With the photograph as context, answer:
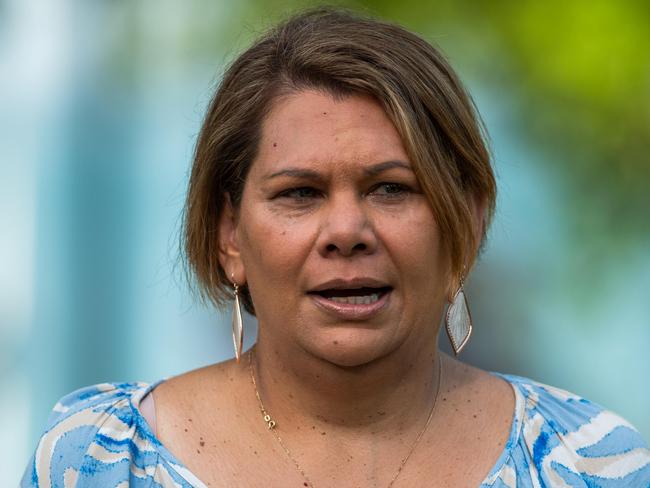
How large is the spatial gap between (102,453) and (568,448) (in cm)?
119

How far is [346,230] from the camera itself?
2.60 m

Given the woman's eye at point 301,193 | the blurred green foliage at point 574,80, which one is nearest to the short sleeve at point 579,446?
the woman's eye at point 301,193

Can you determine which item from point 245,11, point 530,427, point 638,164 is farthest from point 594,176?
point 530,427

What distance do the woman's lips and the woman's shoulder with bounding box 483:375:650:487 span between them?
54 centimetres

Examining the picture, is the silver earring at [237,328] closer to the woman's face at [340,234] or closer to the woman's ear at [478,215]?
the woman's face at [340,234]

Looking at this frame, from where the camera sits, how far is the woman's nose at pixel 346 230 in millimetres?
2600

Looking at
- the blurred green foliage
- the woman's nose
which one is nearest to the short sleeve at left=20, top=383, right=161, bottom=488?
the woman's nose

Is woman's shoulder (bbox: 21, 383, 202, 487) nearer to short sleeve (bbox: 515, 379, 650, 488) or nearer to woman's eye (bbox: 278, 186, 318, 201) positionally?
woman's eye (bbox: 278, 186, 318, 201)

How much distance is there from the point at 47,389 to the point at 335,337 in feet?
8.10

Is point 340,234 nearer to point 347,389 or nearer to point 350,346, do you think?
point 350,346

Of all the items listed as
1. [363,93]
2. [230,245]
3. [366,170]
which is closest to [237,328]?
[230,245]

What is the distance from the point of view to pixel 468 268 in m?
2.89

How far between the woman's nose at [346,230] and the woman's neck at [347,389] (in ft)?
1.00

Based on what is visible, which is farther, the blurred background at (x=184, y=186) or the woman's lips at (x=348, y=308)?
the blurred background at (x=184, y=186)
